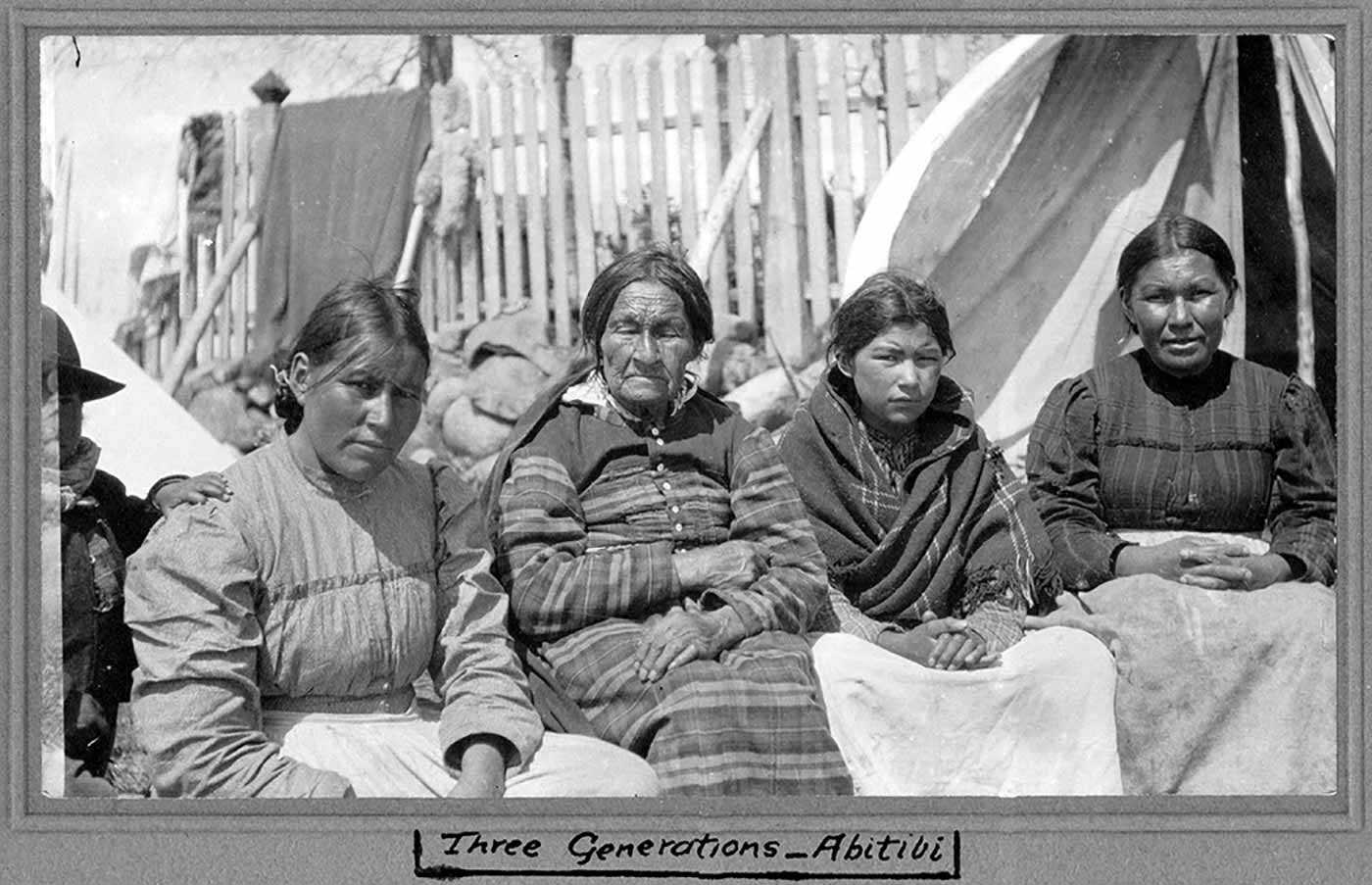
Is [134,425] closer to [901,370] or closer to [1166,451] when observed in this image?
[901,370]

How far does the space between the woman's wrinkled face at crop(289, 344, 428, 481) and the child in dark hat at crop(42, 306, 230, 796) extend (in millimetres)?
298

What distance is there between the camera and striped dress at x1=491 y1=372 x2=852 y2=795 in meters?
4.57

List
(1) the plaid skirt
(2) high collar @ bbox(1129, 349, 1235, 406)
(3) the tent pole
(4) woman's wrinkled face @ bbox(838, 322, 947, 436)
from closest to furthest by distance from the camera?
(1) the plaid skirt → (4) woman's wrinkled face @ bbox(838, 322, 947, 436) → (3) the tent pole → (2) high collar @ bbox(1129, 349, 1235, 406)

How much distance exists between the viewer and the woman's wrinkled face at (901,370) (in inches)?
193

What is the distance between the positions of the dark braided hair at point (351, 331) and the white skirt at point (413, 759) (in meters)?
0.70

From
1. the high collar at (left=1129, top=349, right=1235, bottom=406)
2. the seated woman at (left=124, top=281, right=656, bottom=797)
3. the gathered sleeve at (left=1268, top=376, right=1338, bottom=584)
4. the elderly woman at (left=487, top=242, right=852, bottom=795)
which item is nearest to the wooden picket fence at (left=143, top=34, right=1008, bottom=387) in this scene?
the elderly woman at (left=487, top=242, right=852, bottom=795)

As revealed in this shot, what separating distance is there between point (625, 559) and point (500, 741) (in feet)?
1.69

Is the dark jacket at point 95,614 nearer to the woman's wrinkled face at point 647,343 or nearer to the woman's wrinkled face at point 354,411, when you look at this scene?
the woman's wrinkled face at point 354,411

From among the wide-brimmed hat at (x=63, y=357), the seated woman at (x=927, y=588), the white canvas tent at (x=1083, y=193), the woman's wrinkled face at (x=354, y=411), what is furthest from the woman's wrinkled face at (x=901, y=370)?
the wide-brimmed hat at (x=63, y=357)

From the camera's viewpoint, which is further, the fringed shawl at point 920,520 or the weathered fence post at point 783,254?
the weathered fence post at point 783,254

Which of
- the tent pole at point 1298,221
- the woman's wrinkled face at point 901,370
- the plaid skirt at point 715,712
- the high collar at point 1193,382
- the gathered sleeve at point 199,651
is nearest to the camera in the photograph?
the gathered sleeve at point 199,651

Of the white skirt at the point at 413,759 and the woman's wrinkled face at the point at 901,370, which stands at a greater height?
the woman's wrinkled face at the point at 901,370

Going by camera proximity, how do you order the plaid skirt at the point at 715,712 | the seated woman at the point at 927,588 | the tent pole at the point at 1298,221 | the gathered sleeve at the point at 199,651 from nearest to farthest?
the gathered sleeve at the point at 199,651 < the plaid skirt at the point at 715,712 < the seated woman at the point at 927,588 < the tent pole at the point at 1298,221

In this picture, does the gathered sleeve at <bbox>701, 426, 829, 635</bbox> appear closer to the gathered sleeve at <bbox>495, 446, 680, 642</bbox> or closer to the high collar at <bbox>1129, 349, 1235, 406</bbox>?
the gathered sleeve at <bbox>495, 446, 680, 642</bbox>
